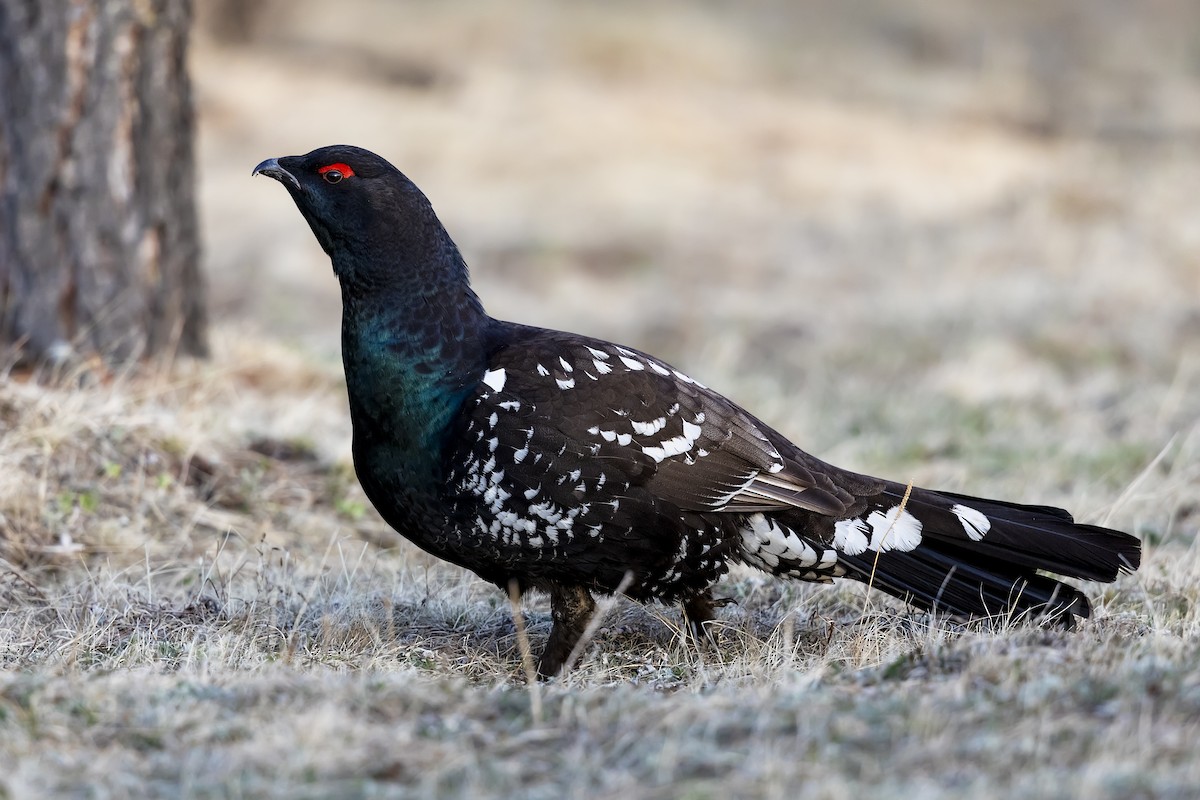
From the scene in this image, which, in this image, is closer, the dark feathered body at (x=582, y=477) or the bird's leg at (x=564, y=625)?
the dark feathered body at (x=582, y=477)

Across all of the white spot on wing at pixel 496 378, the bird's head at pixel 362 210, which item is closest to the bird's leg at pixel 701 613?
the white spot on wing at pixel 496 378

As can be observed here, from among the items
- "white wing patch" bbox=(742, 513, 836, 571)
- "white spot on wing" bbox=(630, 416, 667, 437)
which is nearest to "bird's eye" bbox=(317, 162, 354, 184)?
"white spot on wing" bbox=(630, 416, 667, 437)

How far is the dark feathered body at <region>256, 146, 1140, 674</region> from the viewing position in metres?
4.22

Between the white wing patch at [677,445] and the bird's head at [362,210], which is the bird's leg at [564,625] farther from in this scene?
the bird's head at [362,210]

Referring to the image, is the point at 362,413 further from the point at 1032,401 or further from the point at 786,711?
the point at 1032,401

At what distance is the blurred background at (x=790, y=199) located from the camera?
30.7 feet

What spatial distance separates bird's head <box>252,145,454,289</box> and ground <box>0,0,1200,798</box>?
4.12 feet

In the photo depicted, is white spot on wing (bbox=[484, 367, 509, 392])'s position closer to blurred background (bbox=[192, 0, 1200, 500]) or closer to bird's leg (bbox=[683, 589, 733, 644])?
bird's leg (bbox=[683, 589, 733, 644])

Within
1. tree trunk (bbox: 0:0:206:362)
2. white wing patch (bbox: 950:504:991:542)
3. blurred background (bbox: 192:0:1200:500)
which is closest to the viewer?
white wing patch (bbox: 950:504:991:542)

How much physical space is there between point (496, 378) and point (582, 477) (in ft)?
1.45

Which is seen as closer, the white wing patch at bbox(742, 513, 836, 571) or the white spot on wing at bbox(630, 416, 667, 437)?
the white spot on wing at bbox(630, 416, 667, 437)

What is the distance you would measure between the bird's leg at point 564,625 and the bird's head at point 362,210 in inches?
49.1

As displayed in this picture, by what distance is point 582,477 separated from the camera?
166 inches

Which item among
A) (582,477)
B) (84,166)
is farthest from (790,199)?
(582,477)
